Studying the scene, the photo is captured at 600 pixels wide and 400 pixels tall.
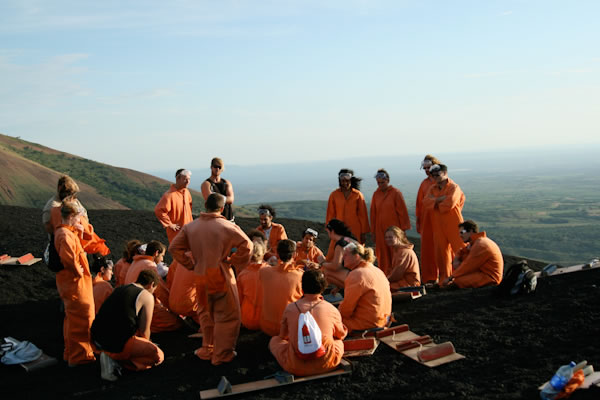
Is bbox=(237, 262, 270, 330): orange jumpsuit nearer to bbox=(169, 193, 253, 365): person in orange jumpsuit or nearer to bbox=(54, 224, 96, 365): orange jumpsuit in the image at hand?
bbox=(169, 193, 253, 365): person in orange jumpsuit

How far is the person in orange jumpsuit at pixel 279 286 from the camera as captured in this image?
558 cm

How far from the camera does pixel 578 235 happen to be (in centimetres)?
5241

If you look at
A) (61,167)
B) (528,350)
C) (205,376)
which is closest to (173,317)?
(205,376)

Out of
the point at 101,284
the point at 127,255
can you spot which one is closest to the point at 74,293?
the point at 101,284

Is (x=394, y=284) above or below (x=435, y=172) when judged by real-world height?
below

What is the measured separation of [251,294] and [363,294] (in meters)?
1.44

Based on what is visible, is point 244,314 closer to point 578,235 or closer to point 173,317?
point 173,317

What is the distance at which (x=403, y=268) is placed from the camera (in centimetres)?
713

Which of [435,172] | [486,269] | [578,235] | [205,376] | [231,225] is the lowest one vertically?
[578,235]

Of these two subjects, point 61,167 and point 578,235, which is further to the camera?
point 578,235

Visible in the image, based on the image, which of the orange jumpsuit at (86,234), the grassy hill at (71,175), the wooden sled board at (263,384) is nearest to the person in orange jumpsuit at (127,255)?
the orange jumpsuit at (86,234)

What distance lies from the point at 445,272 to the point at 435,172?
5.82 ft

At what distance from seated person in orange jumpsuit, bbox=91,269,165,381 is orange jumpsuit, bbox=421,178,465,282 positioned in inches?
197

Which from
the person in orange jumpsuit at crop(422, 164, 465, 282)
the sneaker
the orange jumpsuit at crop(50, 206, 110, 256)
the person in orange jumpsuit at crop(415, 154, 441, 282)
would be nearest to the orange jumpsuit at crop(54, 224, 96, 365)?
the orange jumpsuit at crop(50, 206, 110, 256)
